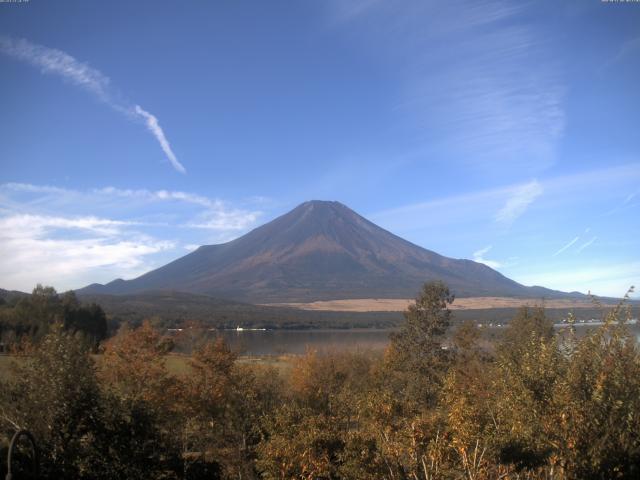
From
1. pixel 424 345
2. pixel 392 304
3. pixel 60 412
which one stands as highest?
pixel 392 304

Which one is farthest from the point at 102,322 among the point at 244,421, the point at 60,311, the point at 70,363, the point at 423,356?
the point at 70,363

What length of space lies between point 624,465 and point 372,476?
12.8 ft

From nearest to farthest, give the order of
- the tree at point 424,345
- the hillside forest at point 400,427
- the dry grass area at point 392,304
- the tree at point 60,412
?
the hillside forest at point 400,427 → the tree at point 60,412 → the tree at point 424,345 → the dry grass area at point 392,304

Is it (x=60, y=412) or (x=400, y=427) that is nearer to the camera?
(x=400, y=427)

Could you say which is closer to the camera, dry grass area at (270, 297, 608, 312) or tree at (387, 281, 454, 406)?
tree at (387, 281, 454, 406)

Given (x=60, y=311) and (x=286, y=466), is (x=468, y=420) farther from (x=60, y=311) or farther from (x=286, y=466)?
(x=60, y=311)

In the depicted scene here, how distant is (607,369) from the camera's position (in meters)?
8.39

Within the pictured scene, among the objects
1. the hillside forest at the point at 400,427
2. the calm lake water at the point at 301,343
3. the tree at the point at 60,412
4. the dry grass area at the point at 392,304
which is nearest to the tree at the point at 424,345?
the calm lake water at the point at 301,343

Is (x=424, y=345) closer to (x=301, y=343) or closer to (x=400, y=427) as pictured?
(x=400, y=427)

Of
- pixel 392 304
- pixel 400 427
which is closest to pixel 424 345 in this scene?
pixel 400 427

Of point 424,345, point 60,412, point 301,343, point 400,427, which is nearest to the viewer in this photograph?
point 400,427

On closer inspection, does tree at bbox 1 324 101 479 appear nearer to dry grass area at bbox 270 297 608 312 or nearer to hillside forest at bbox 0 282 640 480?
hillside forest at bbox 0 282 640 480

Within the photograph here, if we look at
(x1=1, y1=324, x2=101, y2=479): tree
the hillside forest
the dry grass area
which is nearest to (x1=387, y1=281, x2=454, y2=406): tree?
the hillside forest

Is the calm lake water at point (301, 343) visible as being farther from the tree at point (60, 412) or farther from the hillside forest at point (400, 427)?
the tree at point (60, 412)
